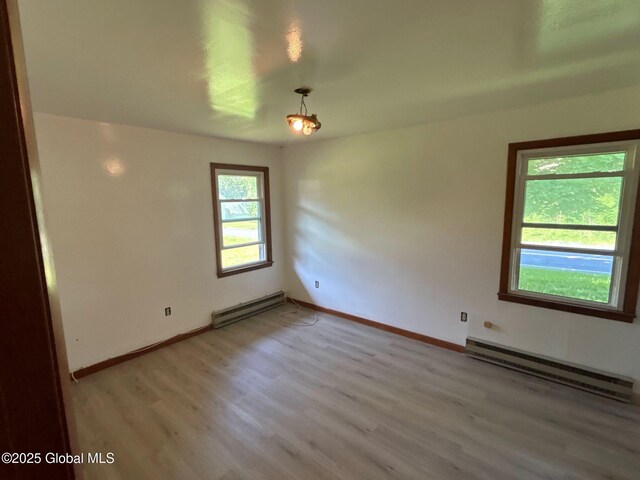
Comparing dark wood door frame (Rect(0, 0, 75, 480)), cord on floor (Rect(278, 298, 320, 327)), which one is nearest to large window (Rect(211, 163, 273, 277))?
cord on floor (Rect(278, 298, 320, 327))

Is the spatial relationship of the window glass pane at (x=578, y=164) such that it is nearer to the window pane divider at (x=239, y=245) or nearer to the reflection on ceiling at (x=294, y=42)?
the reflection on ceiling at (x=294, y=42)

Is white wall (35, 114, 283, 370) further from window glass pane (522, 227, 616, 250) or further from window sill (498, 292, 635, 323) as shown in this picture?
window glass pane (522, 227, 616, 250)

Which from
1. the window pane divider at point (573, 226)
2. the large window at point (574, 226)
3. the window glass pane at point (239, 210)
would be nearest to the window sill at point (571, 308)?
the large window at point (574, 226)

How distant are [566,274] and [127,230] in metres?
4.40

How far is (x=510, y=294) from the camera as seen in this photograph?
3041 millimetres

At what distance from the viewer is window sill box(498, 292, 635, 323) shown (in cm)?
255

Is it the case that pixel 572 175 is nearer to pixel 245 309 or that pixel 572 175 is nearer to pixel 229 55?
pixel 229 55

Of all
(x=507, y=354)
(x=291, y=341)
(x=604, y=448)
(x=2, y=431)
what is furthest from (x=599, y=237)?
(x=2, y=431)

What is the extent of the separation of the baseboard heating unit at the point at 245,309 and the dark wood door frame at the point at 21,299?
149 inches

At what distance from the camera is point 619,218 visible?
2537mm

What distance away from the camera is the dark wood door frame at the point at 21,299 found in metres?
Result: 0.42

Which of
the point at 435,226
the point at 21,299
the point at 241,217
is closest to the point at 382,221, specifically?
the point at 435,226

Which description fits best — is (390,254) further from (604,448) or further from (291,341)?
(604,448)

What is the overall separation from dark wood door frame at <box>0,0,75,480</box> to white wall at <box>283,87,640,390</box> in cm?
339
